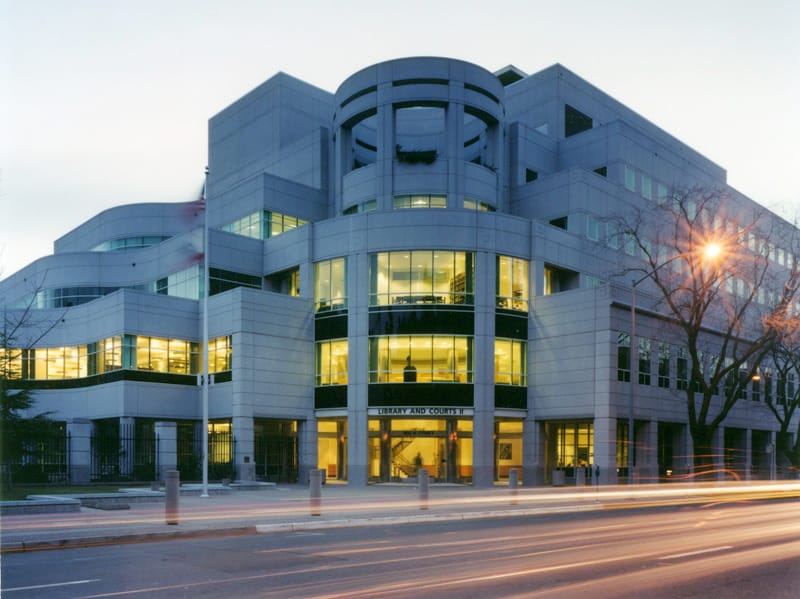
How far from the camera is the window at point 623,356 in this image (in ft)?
145

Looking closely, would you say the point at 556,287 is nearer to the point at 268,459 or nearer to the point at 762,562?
the point at 268,459

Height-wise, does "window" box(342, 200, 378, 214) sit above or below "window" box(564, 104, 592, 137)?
below

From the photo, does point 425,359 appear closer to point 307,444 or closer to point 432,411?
point 432,411

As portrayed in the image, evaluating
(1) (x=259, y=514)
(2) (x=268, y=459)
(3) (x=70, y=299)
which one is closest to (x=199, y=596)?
(1) (x=259, y=514)

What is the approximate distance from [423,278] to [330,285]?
6.06m

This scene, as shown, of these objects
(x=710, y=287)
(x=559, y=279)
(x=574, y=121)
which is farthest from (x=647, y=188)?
(x=559, y=279)

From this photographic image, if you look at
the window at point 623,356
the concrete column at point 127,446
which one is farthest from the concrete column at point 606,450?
the concrete column at point 127,446

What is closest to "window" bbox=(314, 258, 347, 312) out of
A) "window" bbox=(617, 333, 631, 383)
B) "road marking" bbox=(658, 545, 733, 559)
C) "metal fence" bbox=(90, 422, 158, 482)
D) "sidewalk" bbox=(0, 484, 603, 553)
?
"metal fence" bbox=(90, 422, 158, 482)

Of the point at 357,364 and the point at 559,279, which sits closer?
the point at 357,364

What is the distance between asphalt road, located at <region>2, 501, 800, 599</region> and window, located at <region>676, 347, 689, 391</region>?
103 feet

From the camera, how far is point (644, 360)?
153 ft

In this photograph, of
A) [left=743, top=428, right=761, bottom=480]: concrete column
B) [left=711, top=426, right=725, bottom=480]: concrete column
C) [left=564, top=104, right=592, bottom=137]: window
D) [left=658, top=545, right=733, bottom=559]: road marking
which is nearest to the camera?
[left=658, top=545, right=733, bottom=559]: road marking

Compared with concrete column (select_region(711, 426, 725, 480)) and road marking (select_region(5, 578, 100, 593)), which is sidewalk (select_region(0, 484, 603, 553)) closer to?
road marking (select_region(5, 578, 100, 593))

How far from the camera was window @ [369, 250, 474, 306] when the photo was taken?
45.3 m
